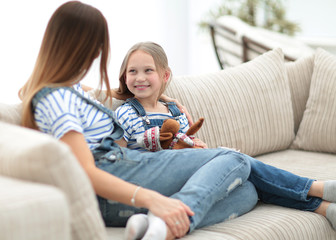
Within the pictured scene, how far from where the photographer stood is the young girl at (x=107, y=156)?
120 centimetres

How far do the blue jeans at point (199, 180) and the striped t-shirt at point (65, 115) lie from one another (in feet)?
0.33

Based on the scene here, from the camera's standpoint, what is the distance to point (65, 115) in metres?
1.19

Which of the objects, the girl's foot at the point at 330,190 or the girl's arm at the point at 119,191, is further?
the girl's foot at the point at 330,190

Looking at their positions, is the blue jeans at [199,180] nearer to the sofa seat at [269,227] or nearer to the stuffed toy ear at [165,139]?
the sofa seat at [269,227]

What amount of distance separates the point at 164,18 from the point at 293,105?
2.72 meters

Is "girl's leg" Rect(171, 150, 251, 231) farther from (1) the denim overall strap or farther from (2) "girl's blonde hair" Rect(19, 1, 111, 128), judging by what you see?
(2) "girl's blonde hair" Rect(19, 1, 111, 128)

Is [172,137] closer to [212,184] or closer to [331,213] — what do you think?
[212,184]

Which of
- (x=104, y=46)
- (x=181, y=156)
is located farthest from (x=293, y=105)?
(x=104, y=46)

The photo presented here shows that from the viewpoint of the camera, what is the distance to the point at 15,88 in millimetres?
3604

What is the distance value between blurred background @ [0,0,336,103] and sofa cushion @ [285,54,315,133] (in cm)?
174

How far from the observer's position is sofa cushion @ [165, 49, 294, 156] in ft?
6.57

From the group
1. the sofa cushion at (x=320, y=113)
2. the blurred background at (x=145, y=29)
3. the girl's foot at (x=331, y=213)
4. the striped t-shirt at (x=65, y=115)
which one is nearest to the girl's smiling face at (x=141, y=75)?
the striped t-shirt at (x=65, y=115)

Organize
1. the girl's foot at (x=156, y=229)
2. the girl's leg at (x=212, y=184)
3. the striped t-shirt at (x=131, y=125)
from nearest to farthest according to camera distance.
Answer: the girl's foot at (x=156, y=229)
the girl's leg at (x=212, y=184)
the striped t-shirt at (x=131, y=125)

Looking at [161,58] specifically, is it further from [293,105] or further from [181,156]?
[293,105]
